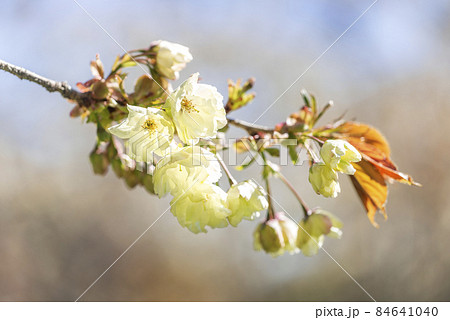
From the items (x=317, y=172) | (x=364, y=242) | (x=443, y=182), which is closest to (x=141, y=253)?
(x=364, y=242)

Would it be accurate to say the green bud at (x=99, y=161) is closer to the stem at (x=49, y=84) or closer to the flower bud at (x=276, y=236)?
the stem at (x=49, y=84)

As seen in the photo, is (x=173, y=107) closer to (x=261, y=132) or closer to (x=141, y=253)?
(x=261, y=132)

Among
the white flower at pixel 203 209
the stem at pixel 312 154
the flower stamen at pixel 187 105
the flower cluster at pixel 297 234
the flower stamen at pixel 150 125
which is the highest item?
the stem at pixel 312 154

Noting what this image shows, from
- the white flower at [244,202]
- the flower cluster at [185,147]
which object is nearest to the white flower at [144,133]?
the flower cluster at [185,147]

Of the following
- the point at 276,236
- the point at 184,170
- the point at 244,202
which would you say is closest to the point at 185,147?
the point at 184,170

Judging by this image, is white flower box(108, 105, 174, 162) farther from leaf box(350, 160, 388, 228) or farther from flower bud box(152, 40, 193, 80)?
leaf box(350, 160, 388, 228)

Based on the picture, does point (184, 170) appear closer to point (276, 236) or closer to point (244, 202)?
point (244, 202)
